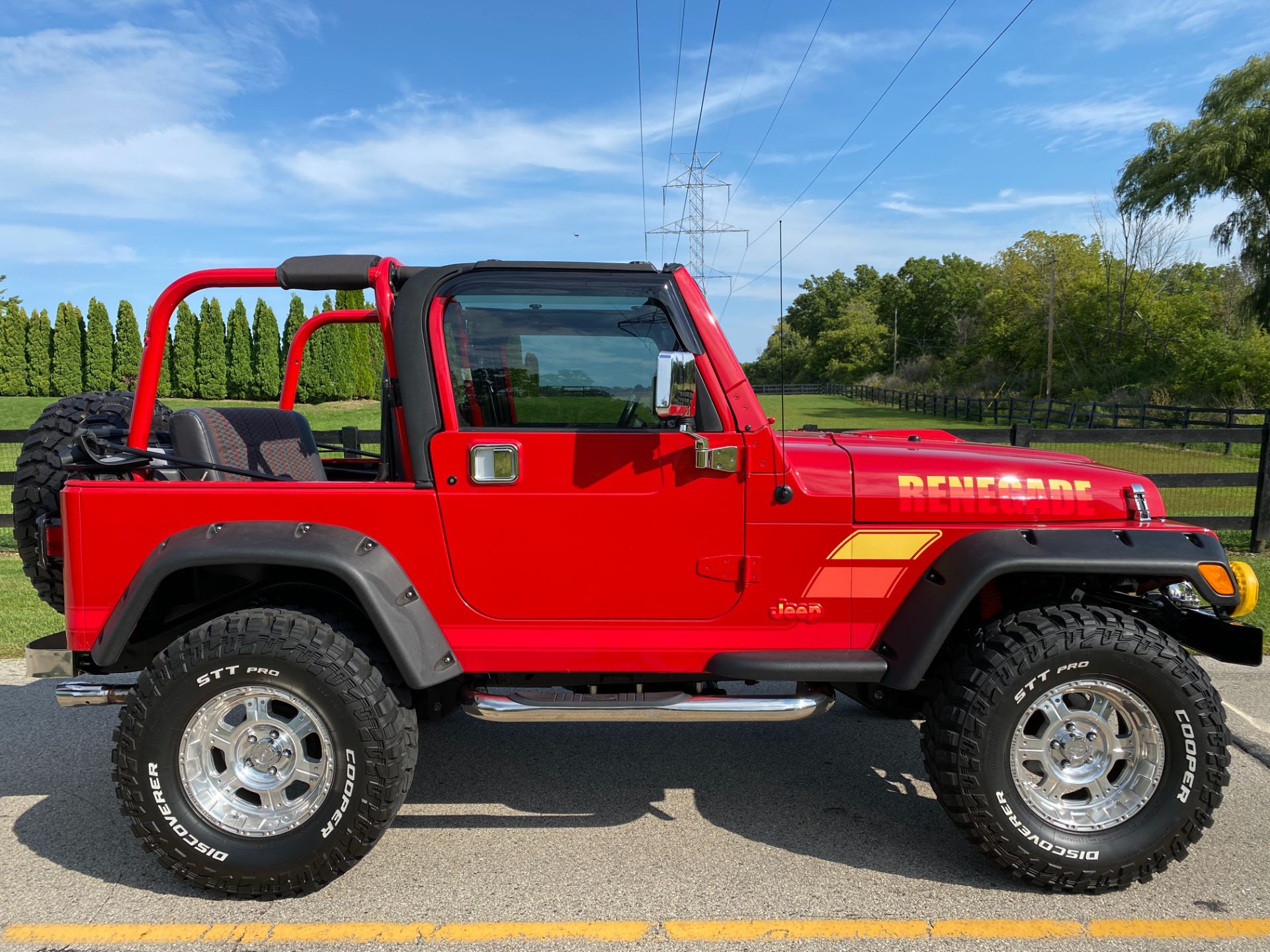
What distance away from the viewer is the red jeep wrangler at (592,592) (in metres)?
2.89

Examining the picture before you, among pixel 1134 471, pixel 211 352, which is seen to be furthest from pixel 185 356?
pixel 1134 471

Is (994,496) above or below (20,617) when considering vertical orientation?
above

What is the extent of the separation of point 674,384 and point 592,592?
809 mm

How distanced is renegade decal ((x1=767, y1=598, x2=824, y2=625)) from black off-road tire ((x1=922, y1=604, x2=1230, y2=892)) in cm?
52

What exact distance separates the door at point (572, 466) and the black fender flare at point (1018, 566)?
61 cm

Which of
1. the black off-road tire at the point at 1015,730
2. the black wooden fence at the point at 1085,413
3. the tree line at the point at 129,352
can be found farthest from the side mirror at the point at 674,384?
the tree line at the point at 129,352

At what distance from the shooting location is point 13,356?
4281 centimetres

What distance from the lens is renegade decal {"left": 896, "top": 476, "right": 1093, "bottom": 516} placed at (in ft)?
10.1

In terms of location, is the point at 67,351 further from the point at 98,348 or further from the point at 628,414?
the point at 628,414

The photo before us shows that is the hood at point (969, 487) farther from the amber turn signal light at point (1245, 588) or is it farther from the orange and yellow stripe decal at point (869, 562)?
the amber turn signal light at point (1245, 588)

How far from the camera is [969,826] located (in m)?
2.91

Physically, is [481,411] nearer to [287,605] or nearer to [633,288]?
[633,288]

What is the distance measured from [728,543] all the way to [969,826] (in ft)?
4.04

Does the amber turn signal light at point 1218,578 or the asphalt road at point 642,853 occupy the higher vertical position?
the amber turn signal light at point 1218,578
